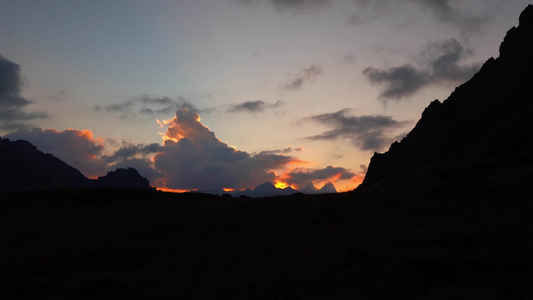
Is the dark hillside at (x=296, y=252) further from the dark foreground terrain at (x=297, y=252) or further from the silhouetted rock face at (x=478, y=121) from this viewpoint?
the silhouetted rock face at (x=478, y=121)

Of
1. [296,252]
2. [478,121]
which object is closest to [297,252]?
[296,252]

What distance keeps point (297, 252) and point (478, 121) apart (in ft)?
526

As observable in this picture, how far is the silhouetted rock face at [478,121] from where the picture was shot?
128 m

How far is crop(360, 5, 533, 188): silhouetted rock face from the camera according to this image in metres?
128

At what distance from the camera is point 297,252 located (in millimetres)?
18609

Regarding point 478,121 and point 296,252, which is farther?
point 478,121

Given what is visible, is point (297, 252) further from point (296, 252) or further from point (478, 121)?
point (478, 121)

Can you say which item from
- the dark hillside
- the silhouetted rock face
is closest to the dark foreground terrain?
the dark hillside

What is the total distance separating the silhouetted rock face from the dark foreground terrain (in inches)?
4185

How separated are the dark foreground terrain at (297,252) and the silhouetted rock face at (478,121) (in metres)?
106

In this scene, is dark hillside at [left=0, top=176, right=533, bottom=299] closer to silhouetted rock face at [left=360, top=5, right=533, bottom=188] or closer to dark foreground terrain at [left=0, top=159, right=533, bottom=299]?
dark foreground terrain at [left=0, top=159, right=533, bottom=299]

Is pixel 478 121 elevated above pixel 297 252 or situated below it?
above

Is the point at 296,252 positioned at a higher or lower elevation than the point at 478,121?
lower

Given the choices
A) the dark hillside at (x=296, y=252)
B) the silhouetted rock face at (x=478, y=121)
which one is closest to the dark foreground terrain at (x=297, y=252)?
the dark hillside at (x=296, y=252)
